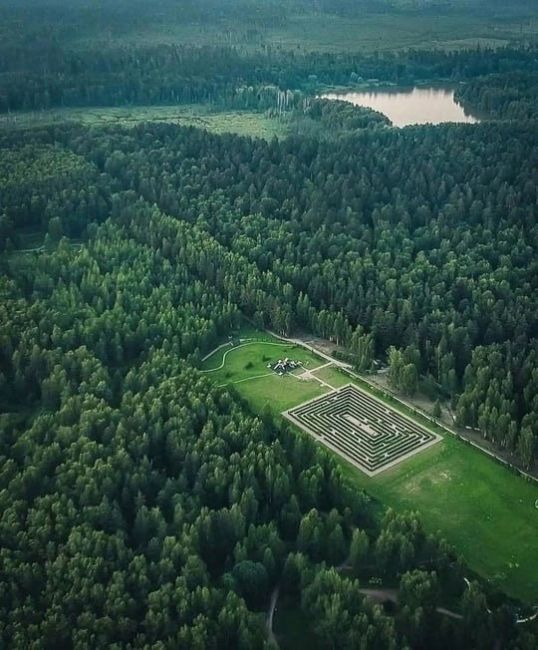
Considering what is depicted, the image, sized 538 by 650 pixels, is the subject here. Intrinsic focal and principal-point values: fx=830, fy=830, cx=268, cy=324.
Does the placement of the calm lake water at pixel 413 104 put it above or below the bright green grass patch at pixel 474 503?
above

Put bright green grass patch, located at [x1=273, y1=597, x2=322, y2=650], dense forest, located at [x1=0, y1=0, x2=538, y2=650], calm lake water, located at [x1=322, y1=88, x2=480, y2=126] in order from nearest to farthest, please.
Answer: dense forest, located at [x1=0, y1=0, x2=538, y2=650] → bright green grass patch, located at [x1=273, y1=597, x2=322, y2=650] → calm lake water, located at [x1=322, y1=88, x2=480, y2=126]

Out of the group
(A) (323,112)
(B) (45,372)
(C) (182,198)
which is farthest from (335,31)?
(B) (45,372)

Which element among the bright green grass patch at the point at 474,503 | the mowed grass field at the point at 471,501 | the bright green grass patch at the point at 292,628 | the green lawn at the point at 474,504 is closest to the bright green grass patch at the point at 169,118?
the mowed grass field at the point at 471,501

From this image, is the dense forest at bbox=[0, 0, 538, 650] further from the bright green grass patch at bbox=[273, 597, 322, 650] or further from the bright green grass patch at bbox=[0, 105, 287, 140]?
the bright green grass patch at bbox=[0, 105, 287, 140]

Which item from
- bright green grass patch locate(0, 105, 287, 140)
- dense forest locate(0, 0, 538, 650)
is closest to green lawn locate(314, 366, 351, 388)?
dense forest locate(0, 0, 538, 650)

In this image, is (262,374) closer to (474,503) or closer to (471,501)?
(471,501)

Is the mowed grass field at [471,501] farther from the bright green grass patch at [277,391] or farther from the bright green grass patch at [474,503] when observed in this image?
the bright green grass patch at [277,391]

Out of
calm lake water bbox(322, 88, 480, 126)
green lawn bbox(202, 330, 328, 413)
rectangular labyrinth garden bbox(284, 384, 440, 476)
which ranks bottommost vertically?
green lawn bbox(202, 330, 328, 413)
